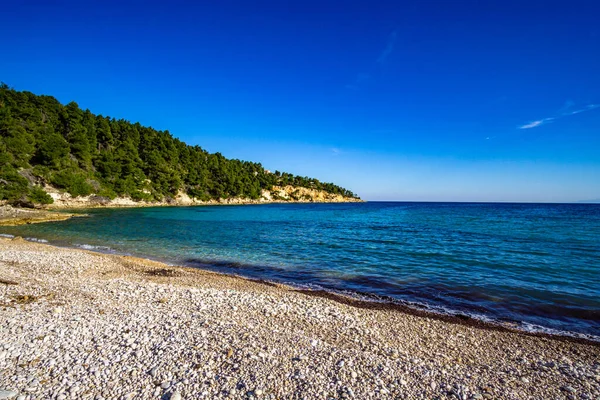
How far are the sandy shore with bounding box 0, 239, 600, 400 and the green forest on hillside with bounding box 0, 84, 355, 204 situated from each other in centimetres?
5825

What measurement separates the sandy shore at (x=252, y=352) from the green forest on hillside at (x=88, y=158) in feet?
191

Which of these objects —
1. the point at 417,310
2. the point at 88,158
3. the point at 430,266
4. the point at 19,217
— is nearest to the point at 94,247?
the point at 417,310

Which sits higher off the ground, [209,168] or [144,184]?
[209,168]

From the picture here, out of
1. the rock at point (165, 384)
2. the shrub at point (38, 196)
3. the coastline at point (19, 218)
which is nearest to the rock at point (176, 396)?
the rock at point (165, 384)

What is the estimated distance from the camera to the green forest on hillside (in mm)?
57938

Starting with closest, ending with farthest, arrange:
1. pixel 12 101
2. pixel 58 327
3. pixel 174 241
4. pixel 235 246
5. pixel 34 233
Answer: pixel 58 327 < pixel 235 246 < pixel 174 241 < pixel 34 233 < pixel 12 101

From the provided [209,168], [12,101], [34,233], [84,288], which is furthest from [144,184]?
[84,288]

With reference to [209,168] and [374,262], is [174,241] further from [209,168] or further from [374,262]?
[209,168]

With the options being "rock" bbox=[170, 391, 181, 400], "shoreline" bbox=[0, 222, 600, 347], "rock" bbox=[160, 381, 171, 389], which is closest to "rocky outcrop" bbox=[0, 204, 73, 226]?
"shoreline" bbox=[0, 222, 600, 347]

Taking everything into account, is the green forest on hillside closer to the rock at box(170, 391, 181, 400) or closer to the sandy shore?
the sandy shore

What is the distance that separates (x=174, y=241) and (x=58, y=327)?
19.0 metres

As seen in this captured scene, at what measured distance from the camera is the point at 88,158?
76.1 metres

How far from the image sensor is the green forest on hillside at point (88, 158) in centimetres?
5794

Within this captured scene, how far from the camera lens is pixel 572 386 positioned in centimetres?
544
